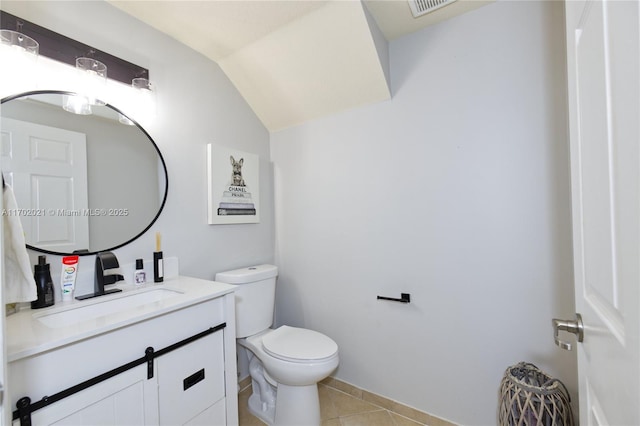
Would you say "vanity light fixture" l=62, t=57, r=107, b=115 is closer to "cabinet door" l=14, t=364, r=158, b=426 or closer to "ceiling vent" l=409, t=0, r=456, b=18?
"cabinet door" l=14, t=364, r=158, b=426

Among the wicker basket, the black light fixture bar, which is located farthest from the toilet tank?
the wicker basket

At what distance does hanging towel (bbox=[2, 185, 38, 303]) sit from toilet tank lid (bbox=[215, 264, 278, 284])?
859 millimetres

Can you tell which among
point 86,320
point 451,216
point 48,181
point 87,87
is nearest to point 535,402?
point 451,216

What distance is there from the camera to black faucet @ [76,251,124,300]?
3.91 feet

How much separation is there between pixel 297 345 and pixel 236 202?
3.30 ft

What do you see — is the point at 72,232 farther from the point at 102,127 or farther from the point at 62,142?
the point at 102,127

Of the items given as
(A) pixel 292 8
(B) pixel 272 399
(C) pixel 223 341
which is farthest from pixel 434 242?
(A) pixel 292 8

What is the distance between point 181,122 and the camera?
161 centimetres

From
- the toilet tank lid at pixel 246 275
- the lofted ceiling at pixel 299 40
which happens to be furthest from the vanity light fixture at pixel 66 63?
the toilet tank lid at pixel 246 275

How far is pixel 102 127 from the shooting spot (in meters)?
1.30

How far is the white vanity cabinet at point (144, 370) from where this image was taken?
0.75 m

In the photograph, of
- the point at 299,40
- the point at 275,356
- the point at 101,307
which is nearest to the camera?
the point at 101,307

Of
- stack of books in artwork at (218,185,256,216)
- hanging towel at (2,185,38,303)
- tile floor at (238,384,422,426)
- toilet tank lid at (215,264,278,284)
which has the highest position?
stack of books in artwork at (218,185,256,216)

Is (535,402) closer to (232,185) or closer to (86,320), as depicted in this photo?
(86,320)
